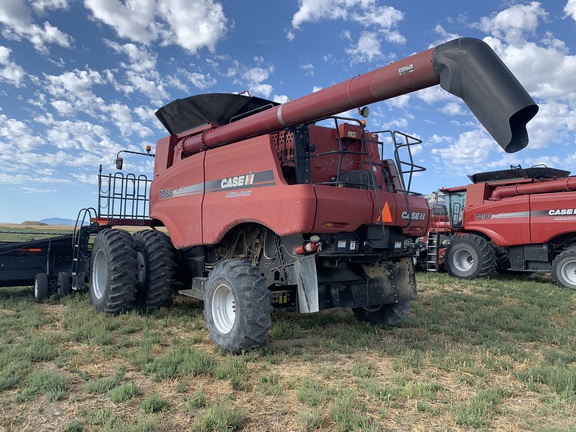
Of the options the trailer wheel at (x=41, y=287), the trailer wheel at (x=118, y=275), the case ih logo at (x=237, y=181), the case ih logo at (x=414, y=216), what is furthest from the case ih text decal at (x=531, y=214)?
the trailer wheel at (x=41, y=287)

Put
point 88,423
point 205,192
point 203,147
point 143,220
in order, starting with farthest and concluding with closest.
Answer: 1. point 143,220
2. point 203,147
3. point 205,192
4. point 88,423

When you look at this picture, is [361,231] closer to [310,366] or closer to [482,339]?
[310,366]

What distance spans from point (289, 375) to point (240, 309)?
34.4 inches

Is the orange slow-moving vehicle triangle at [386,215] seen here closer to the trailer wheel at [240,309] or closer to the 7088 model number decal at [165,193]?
the trailer wheel at [240,309]

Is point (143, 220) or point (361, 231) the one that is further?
point (143, 220)

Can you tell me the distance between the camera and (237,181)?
537 centimetres

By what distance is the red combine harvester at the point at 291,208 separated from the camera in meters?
3.89

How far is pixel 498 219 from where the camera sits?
1177 cm

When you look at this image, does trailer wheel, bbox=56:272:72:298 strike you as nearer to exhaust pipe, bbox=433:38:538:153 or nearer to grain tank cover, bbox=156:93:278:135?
grain tank cover, bbox=156:93:278:135

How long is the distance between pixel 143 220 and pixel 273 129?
13.4ft

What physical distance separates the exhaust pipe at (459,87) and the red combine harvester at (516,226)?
848cm

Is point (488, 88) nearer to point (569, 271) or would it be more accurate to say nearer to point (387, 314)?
point (387, 314)

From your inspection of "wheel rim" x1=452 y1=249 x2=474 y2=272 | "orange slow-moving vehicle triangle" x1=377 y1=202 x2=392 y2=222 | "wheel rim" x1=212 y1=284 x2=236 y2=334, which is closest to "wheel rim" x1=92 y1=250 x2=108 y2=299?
"wheel rim" x1=212 y1=284 x2=236 y2=334

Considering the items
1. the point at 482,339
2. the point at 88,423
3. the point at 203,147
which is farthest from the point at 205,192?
the point at 482,339
